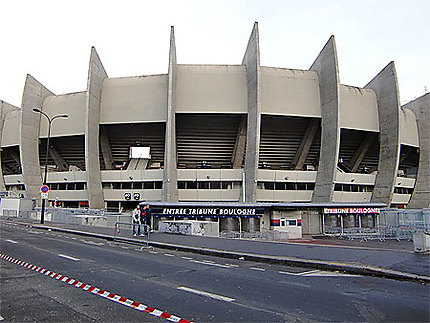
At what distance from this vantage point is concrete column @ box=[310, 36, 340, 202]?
3447 cm

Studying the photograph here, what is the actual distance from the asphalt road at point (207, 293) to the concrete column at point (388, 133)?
33419mm

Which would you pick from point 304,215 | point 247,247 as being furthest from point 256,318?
point 304,215

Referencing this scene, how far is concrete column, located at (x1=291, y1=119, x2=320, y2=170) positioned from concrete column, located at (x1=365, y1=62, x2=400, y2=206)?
8349mm

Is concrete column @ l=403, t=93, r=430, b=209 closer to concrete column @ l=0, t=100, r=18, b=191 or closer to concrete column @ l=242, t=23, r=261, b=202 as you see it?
concrete column @ l=242, t=23, r=261, b=202

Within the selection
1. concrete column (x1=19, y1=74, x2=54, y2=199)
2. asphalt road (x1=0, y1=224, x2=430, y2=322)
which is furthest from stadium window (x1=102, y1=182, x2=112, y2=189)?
asphalt road (x1=0, y1=224, x2=430, y2=322)

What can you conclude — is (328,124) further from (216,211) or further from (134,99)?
(134,99)

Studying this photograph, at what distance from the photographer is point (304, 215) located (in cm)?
2564

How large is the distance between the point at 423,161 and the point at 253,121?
85.1ft

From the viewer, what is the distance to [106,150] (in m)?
42.1

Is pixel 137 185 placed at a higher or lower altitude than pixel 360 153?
lower

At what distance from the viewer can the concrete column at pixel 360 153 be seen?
140ft

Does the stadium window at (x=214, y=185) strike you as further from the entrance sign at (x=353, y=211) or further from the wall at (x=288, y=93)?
the entrance sign at (x=353, y=211)

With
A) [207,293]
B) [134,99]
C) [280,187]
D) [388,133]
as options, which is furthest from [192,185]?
[207,293]

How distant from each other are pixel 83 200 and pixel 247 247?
31.6 m
